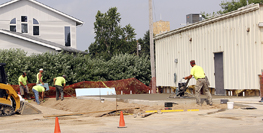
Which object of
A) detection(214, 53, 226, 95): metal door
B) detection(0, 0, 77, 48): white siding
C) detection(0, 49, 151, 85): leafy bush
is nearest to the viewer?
detection(214, 53, 226, 95): metal door

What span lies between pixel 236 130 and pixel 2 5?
3201 centimetres

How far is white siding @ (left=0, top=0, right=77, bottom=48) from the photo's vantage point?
37281 mm

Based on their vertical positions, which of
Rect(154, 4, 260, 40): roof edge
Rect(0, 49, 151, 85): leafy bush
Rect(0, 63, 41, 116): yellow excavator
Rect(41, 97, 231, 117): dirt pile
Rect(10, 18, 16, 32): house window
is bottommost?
Rect(41, 97, 231, 117): dirt pile

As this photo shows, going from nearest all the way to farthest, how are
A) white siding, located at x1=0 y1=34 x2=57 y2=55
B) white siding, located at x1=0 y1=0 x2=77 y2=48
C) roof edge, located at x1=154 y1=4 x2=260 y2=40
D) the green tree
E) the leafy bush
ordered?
roof edge, located at x1=154 y1=4 x2=260 y2=40 < the leafy bush < white siding, located at x1=0 y1=34 x2=57 y2=55 < white siding, located at x1=0 y1=0 x2=77 y2=48 < the green tree

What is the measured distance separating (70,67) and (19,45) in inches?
254

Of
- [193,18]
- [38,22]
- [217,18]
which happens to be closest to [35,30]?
[38,22]

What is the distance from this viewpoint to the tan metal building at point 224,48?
59.0ft

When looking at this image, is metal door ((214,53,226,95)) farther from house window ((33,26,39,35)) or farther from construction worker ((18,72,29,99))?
house window ((33,26,39,35))

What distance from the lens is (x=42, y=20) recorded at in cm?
3781

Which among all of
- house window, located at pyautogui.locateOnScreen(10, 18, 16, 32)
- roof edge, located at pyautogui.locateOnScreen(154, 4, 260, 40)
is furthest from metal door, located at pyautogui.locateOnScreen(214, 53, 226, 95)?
house window, located at pyautogui.locateOnScreen(10, 18, 16, 32)

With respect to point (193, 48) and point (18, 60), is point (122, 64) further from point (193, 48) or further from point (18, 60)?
point (193, 48)

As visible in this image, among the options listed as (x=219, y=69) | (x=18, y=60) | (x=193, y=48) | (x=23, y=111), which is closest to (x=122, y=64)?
(x=18, y=60)

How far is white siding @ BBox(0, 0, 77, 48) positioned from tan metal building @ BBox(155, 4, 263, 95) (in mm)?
15416

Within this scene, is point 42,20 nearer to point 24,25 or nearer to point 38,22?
point 38,22
